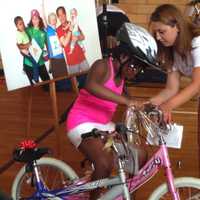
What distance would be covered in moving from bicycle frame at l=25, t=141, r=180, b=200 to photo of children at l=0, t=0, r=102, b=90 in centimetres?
63

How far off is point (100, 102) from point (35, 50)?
0.56m

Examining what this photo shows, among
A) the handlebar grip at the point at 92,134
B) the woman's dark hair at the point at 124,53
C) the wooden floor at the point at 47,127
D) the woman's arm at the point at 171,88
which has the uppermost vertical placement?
the woman's dark hair at the point at 124,53

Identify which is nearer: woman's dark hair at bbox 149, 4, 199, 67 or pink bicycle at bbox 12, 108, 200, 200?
pink bicycle at bbox 12, 108, 200, 200

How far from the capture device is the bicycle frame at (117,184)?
1.78 meters

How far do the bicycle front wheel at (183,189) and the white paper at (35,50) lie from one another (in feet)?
3.25

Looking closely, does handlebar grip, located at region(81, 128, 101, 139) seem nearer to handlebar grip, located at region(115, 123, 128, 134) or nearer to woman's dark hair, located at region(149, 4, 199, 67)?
handlebar grip, located at region(115, 123, 128, 134)

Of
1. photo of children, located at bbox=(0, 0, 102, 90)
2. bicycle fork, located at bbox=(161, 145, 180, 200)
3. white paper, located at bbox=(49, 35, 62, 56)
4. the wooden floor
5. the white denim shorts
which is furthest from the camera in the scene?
the wooden floor

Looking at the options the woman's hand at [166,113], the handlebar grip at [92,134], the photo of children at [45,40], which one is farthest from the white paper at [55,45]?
the woman's hand at [166,113]

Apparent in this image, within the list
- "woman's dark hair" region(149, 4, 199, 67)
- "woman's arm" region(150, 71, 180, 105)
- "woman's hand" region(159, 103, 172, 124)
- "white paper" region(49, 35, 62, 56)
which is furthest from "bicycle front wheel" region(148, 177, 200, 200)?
"white paper" region(49, 35, 62, 56)

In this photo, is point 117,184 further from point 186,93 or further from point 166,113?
point 186,93

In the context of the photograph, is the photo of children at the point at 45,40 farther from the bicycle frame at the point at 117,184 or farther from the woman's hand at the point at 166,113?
the woman's hand at the point at 166,113

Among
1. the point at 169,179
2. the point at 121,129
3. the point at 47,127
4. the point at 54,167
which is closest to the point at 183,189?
the point at 169,179

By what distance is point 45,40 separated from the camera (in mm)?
2559

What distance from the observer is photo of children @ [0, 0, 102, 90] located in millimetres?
2387
